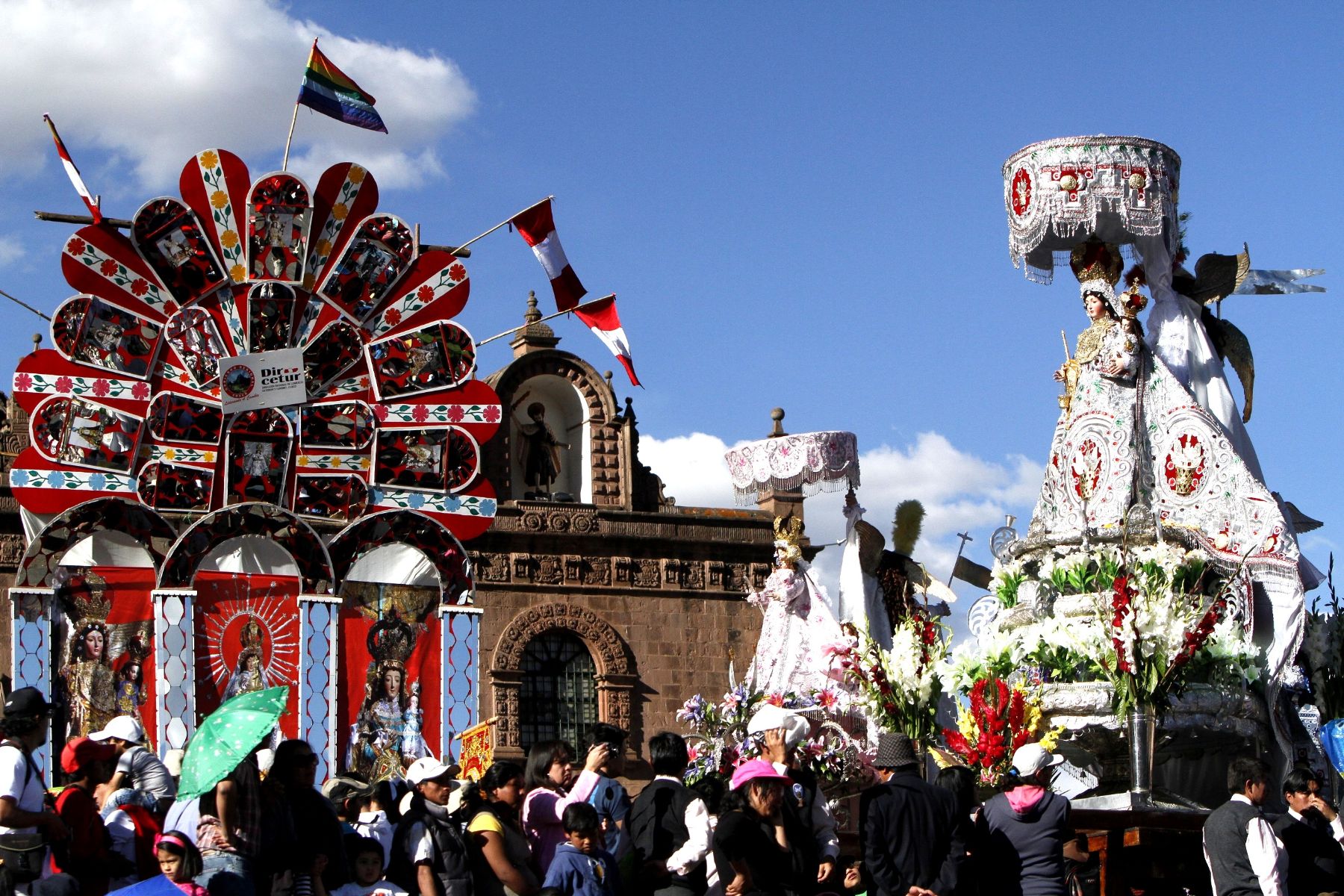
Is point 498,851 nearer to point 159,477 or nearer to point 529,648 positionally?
point 159,477

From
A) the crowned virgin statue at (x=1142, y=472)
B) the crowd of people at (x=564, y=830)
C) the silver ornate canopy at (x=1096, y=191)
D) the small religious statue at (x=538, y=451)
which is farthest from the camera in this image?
the small religious statue at (x=538, y=451)

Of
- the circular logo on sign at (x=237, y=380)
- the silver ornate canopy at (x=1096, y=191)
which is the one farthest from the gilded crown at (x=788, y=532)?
the circular logo on sign at (x=237, y=380)

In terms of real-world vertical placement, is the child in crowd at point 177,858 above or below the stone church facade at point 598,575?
below

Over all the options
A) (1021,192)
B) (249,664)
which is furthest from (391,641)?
(1021,192)

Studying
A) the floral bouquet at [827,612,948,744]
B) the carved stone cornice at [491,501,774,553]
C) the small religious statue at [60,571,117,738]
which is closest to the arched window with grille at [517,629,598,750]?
the carved stone cornice at [491,501,774,553]

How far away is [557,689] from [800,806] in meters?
17.1

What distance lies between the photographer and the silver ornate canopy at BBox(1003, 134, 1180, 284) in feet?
52.4

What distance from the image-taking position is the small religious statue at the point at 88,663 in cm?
1300

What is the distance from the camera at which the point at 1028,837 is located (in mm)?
9109

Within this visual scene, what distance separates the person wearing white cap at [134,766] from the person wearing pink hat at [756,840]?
2.66m

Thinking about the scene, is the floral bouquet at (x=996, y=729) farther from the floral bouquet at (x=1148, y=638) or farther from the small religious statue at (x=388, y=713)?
the small religious statue at (x=388, y=713)

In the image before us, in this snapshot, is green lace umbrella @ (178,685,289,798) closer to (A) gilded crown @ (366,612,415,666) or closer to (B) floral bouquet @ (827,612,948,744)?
(A) gilded crown @ (366,612,415,666)

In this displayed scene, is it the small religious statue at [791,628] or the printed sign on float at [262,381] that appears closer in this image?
the printed sign on float at [262,381]

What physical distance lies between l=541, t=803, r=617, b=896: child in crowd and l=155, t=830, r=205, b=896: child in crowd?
1603 mm
